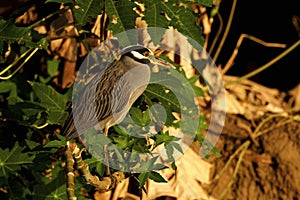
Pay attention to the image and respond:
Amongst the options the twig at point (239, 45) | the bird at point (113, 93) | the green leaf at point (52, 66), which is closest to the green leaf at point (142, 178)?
the bird at point (113, 93)

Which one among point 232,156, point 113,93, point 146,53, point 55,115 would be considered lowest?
point 232,156

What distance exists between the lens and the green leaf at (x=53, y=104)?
2092 millimetres

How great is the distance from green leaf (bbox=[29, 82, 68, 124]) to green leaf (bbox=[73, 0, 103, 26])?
36 cm

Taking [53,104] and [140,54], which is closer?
[140,54]

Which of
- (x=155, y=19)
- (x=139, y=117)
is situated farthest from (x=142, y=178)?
(x=155, y=19)

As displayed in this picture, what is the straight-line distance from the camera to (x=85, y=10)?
6.20 ft

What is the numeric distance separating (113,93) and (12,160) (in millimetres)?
525

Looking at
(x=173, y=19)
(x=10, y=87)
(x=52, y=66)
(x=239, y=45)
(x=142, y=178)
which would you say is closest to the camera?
(x=142, y=178)

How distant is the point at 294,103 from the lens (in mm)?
3572

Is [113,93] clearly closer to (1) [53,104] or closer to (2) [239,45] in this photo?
(1) [53,104]

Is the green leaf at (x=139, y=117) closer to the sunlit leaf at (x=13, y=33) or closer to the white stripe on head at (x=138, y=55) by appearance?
the white stripe on head at (x=138, y=55)

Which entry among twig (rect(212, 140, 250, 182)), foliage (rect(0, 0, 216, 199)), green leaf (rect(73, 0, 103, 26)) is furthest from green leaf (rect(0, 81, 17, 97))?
twig (rect(212, 140, 250, 182))

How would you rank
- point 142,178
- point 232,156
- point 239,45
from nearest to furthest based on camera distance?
point 142,178 < point 232,156 < point 239,45

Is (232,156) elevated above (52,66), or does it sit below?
below
